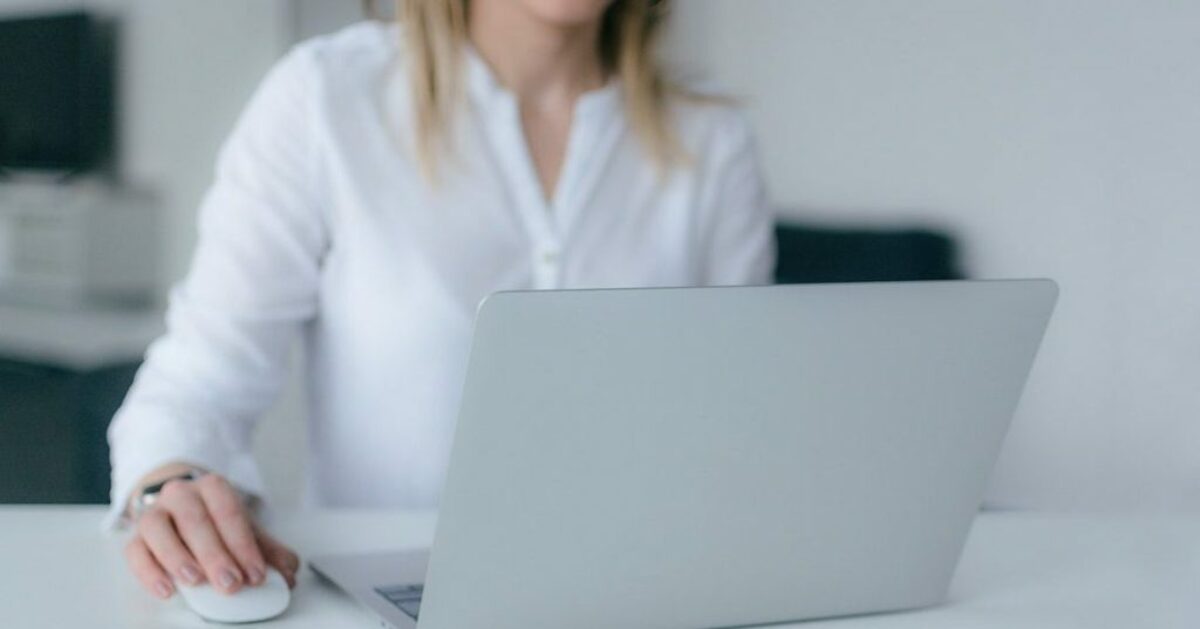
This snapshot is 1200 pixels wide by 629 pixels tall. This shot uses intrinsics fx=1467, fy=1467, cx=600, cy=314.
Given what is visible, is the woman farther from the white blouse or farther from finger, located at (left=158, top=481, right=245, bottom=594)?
finger, located at (left=158, top=481, right=245, bottom=594)

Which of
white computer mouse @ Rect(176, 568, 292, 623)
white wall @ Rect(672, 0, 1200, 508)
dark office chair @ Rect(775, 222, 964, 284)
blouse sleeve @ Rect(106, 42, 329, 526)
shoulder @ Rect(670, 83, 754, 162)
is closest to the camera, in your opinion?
white computer mouse @ Rect(176, 568, 292, 623)

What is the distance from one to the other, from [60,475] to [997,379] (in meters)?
3.50

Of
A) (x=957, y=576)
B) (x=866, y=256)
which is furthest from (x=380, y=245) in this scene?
(x=866, y=256)

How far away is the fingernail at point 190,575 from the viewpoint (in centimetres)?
90

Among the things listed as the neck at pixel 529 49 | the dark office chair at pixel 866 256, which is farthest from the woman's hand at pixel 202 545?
the dark office chair at pixel 866 256

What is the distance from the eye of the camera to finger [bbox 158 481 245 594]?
0.89 meters

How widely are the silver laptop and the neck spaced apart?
779mm

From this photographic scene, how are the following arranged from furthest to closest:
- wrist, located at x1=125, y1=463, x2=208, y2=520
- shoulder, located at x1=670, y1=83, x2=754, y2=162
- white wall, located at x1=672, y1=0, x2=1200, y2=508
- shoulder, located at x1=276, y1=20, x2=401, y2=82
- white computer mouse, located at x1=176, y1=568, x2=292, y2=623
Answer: white wall, located at x1=672, y1=0, x2=1200, y2=508, shoulder, located at x1=670, y1=83, x2=754, y2=162, shoulder, located at x1=276, y1=20, x2=401, y2=82, wrist, located at x1=125, y1=463, x2=208, y2=520, white computer mouse, located at x1=176, y1=568, x2=292, y2=623

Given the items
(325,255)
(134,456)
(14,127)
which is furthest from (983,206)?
(14,127)

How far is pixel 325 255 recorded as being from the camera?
149cm

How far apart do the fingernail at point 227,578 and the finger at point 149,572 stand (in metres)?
0.04

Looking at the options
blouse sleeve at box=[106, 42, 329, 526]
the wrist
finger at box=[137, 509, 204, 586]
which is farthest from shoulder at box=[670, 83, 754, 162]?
finger at box=[137, 509, 204, 586]

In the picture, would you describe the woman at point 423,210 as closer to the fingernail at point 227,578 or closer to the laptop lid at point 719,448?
the fingernail at point 227,578

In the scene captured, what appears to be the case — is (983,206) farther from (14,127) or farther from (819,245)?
(14,127)
